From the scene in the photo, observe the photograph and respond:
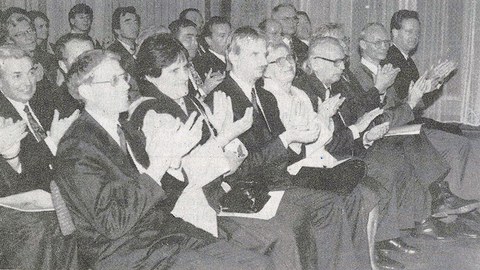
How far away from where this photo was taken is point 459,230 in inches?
163

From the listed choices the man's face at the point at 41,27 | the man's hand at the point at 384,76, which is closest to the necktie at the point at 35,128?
the man's hand at the point at 384,76

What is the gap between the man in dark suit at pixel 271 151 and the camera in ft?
9.39

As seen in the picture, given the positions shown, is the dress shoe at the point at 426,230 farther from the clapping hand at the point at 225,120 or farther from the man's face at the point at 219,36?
the man's face at the point at 219,36

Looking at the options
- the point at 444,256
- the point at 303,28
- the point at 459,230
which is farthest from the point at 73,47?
the point at 303,28

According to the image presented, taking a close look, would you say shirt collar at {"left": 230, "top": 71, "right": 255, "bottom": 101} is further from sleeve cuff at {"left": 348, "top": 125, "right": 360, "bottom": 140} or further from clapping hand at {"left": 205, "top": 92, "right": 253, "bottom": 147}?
sleeve cuff at {"left": 348, "top": 125, "right": 360, "bottom": 140}

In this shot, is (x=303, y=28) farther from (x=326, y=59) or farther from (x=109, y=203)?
(x=109, y=203)

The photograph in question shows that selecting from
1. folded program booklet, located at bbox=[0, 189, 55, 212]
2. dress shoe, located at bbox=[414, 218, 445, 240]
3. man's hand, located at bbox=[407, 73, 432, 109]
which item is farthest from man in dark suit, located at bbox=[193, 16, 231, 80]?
folded program booklet, located at bbox=[0, 189, 55, 212]

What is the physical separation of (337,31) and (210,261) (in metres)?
2.96

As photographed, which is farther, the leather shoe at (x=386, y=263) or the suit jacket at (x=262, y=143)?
the leather shoe at (x=386, y=263)

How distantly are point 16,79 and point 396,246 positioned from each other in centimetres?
232

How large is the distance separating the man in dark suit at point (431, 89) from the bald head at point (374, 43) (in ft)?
0.62

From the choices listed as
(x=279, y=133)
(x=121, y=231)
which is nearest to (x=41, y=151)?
(x=121, y=231)

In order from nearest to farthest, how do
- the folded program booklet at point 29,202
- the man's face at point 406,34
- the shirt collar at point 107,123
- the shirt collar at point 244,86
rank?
the shirt collar at point 107,123 → the folded program booklet at point 29,202 → the shirt collar at point 244,86 → the man's face at point 406,34

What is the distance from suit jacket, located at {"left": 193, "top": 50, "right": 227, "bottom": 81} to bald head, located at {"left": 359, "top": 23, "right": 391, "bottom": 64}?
120 centimetres
